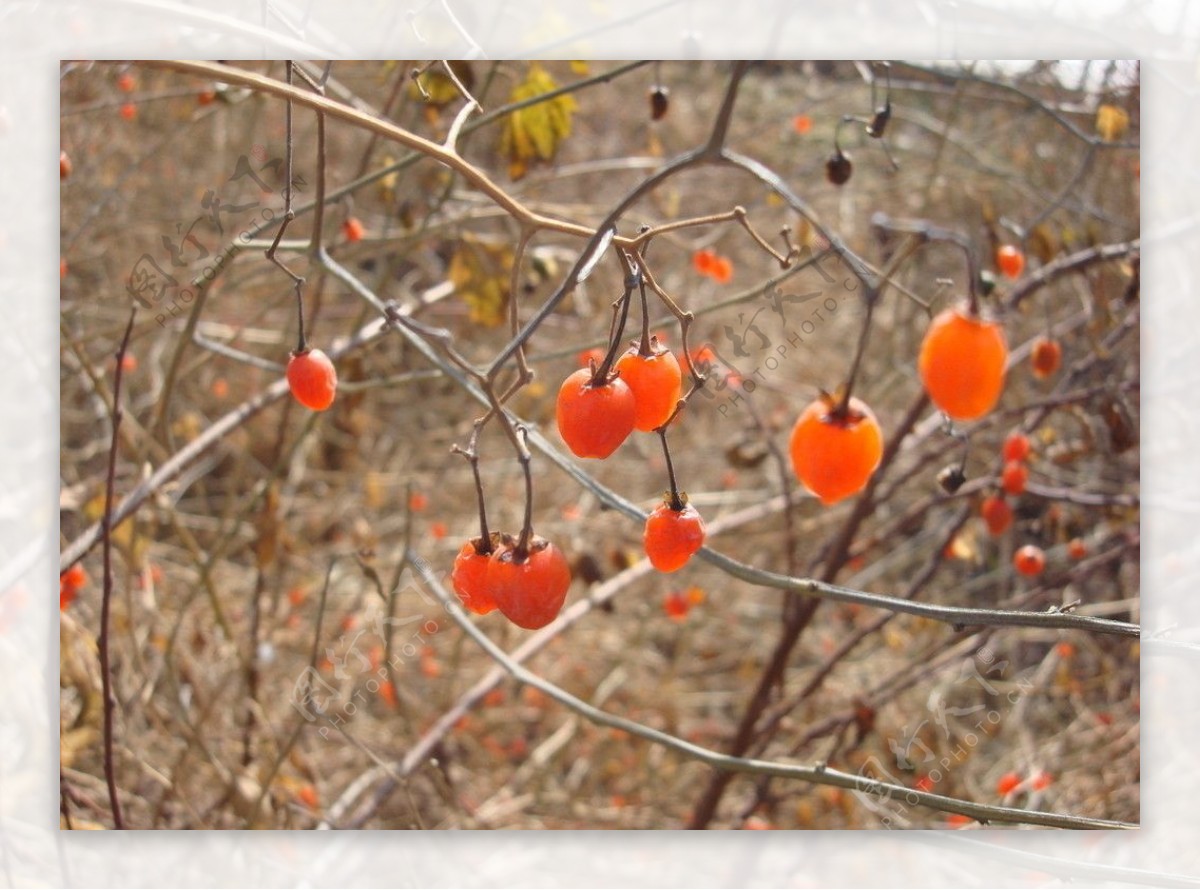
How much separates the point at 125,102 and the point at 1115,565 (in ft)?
6.13

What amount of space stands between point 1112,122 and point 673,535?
3.74 ft

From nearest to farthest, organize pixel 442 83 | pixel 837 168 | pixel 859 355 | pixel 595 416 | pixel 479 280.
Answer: pixel 859 355
pixel 595 416
pixel 837 168
pixel 442 83
pixel 479 280

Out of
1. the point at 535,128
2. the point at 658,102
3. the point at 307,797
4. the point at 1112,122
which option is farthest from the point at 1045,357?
the point at 307,797

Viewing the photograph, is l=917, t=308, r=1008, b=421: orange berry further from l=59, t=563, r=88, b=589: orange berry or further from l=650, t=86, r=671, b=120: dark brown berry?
l=59, t=563, r=88, b=589: orange berry

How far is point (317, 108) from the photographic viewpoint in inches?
28.4

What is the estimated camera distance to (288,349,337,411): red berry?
0.98 metres

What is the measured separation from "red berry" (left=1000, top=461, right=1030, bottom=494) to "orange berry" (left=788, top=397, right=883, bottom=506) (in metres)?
0.98

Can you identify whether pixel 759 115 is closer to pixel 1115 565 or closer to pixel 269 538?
pixel 1115 565

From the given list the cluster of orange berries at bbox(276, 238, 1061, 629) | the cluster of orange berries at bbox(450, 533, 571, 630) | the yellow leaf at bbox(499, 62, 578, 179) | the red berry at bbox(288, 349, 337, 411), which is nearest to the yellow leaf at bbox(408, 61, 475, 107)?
the yellow leaf at bbox(499, 62, 578, 179)

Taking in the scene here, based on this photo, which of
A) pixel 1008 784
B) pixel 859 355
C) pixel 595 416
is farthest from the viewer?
pixel 1008 784

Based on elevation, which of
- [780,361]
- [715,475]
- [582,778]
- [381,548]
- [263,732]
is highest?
[780,361]

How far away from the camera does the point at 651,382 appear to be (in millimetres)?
814

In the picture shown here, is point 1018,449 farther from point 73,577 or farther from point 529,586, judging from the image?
point 73,577

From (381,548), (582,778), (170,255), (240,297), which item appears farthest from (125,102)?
(582,778)
